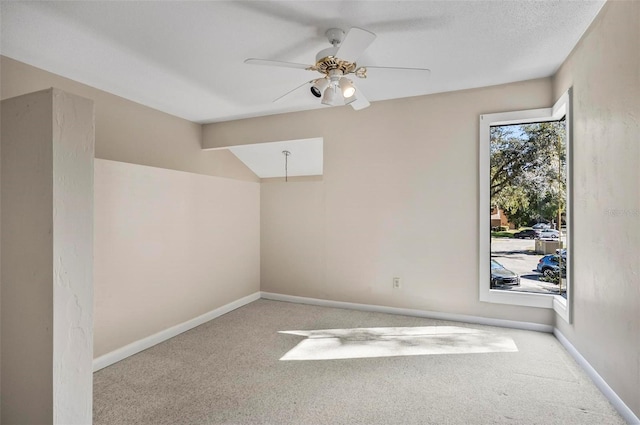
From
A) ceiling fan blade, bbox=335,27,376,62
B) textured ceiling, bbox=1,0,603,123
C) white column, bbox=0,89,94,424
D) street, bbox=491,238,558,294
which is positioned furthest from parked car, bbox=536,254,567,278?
white column, bbox=0,89,94,424

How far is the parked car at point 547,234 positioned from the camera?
306cm

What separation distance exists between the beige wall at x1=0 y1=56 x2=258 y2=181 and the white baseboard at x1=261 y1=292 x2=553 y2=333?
2043mm

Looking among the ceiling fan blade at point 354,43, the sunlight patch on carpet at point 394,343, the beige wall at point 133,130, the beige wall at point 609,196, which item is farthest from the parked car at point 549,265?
A: the beige wall at point 133,130

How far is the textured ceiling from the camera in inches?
80.1

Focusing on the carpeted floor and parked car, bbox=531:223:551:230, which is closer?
the carpeted floor

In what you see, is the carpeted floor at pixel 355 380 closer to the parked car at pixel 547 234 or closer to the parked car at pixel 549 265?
the parked car at pixel 549 265

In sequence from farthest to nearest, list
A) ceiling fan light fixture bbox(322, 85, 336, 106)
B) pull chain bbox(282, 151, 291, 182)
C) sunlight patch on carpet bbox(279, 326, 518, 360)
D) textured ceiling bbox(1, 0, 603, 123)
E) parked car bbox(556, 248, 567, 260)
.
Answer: pull chain bbox(282, 151, 291, 182) < parked car bbox(556, 248, 567, 260) < sunlight patch on carpet bbox(279, 326, 518, 360) < ceiling fan light fixture bbox(322, 85, 336, 106) < textured ceiling bbox(1, 0, 603, 123)

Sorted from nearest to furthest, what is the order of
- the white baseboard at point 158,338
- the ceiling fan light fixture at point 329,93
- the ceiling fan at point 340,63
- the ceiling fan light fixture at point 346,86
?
1. the ceiling fan at point 340,63
2. the ceiling fan light fixture at point 346,86
3. the ceiling fan light fixture at point 329,93
4. the white baseboard at point 158,338

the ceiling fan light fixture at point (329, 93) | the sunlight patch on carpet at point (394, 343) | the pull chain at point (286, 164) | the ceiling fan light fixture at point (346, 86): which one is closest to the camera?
the ceiling fan light fixture at point (346, 86)

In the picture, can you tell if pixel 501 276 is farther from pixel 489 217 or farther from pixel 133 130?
pixel 133 130

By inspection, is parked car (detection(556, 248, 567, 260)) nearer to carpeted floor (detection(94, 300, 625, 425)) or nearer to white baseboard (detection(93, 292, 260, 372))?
carpeted floor (detection(94, 300, 625, 425))

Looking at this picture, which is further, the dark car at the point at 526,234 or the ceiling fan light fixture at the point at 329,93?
the dark car at the point at 526,234

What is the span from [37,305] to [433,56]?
9.46ft

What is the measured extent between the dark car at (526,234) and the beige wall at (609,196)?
61 cm
